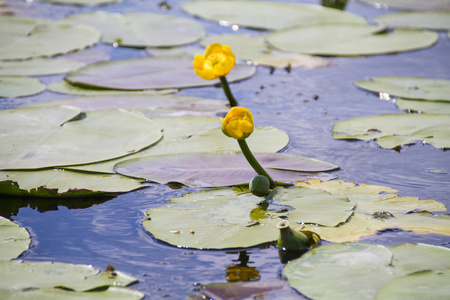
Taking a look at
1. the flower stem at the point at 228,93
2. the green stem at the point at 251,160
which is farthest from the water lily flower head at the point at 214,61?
the green stem at the point at 251,160

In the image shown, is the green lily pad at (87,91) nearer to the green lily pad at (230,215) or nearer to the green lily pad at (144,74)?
the green lily pad at (144,74)

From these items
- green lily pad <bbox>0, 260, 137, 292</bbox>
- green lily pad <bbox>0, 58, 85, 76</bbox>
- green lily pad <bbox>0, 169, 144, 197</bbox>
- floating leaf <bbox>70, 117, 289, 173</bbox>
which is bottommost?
green lily pad <bbox>0, 260, 137, 292</bbox>

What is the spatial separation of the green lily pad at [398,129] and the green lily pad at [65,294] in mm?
1320

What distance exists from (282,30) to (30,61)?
1.63 meters

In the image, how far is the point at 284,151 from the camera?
229 centimetres

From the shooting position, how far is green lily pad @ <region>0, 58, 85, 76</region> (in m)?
3.15

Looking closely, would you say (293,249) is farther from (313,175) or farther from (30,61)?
(30,61)

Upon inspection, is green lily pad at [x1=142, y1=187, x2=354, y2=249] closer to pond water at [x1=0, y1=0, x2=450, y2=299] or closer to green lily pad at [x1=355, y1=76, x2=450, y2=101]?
pond water at [x1=0, y1=0, x2=450, y2=299]

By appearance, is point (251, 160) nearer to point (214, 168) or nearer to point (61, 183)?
point (214, 168)

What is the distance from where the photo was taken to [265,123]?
2586 mm

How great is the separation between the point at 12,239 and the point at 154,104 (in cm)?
121

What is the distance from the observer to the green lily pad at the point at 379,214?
1.65 m

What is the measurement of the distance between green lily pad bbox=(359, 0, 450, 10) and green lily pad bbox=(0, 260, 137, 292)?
12.7ft

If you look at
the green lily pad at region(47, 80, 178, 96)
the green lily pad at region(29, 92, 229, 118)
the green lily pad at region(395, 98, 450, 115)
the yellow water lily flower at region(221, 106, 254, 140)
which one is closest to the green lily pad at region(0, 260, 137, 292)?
the yellow water lily flower at region(221, 106, 254, 140)
